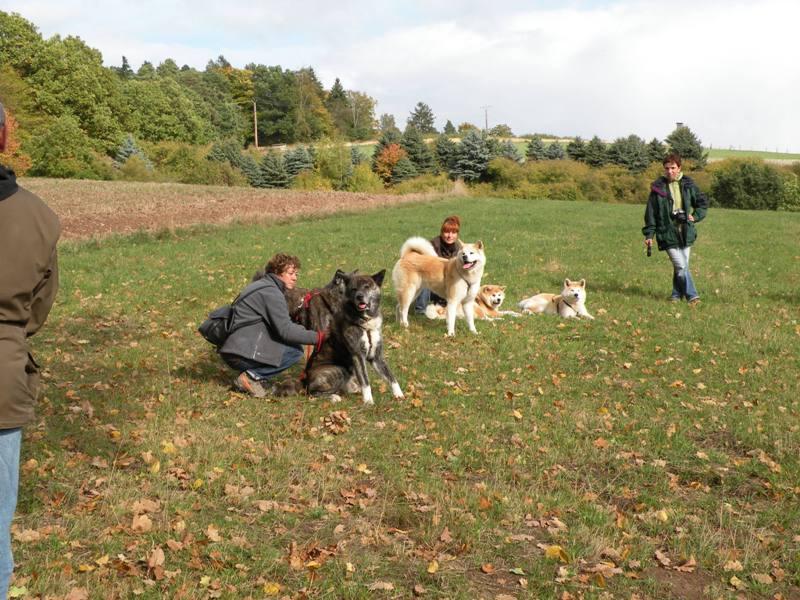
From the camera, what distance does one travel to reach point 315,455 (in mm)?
6562

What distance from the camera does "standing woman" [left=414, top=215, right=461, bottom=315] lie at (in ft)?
42.7

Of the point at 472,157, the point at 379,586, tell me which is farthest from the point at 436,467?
the point at 472,157

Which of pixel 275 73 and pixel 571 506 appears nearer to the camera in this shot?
pixel 571 506

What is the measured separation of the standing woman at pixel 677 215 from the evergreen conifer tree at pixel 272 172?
5882 cm

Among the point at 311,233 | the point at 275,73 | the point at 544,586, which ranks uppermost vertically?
the point at 275,73

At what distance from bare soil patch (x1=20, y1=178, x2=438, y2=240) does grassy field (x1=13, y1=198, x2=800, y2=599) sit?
14.7 metres

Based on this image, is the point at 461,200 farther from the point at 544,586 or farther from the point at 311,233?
the point at 544,586

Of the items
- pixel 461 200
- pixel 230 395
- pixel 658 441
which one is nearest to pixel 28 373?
pixel 230 395

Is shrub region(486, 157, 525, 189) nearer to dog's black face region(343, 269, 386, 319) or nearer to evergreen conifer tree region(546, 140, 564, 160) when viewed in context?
evergreen conifer tree region(546, 140, 564, 160)

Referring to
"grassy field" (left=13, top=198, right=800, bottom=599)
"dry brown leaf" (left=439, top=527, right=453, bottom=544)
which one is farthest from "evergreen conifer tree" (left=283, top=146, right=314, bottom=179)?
"dry brown leaf" (left=439, top=527, right=453, bottom=544)

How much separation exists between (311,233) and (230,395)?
1781 cm

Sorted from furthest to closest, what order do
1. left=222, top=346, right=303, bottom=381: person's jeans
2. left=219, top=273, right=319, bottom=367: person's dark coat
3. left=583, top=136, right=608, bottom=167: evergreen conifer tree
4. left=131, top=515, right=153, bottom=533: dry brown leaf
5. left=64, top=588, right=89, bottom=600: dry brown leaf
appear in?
left=583, top=136, right=608, bottom=167: evergreen conifer tree
left=222, top=346, right=303, bottom=381: person's jeans
left=219, top=273, right=319, bottom=367: person's dark coat
left=131, top=515, right=153, bottom=533: dry brown leaf
left=64, top=588, right=89, bottom=600: dry brown leaf

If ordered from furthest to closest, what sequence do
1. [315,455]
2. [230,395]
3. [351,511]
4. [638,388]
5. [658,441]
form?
[638,388] < [230,395] < [658,441] < [315,455] < [351,511]

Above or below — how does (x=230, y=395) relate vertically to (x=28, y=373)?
below
